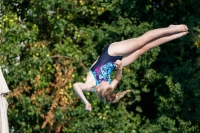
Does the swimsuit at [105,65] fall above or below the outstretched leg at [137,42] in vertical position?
below

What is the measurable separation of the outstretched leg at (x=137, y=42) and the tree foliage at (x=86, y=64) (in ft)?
9.26

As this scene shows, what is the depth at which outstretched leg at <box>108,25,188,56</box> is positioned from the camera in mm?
10352

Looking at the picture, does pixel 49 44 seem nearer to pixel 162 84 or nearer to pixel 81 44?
pixel 81 44

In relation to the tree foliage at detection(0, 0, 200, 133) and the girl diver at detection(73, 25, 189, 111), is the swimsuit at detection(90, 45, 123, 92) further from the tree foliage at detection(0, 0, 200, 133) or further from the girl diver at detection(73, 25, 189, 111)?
the tree foliage at detection(0, 0, 200, 133)

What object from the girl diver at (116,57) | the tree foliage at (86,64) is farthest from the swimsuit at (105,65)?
the tree foliage at (86,64)

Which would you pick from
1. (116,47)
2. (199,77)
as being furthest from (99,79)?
(199,77)

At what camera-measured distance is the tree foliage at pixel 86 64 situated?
13398mm

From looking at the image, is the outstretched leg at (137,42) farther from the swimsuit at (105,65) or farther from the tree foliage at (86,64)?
the tree foliage at (86,64)

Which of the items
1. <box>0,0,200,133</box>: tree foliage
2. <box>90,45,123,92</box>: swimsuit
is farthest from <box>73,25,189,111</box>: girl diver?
<box>0,0,200,133</box>: tree foliage

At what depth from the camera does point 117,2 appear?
13.9 m

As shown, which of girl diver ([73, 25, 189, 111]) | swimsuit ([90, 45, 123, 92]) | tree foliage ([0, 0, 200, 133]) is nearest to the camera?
girl diver ([73, 25, 189, 111])

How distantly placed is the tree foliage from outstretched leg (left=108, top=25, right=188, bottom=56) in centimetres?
282

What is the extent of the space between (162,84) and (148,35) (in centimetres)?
369

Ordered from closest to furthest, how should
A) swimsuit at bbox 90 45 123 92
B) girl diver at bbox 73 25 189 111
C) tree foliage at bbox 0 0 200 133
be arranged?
girl diver at bbox 73 25 189 111, swimsuit at bbox 90 45 123 92, tree foliage at bbox 0 0 200 133
